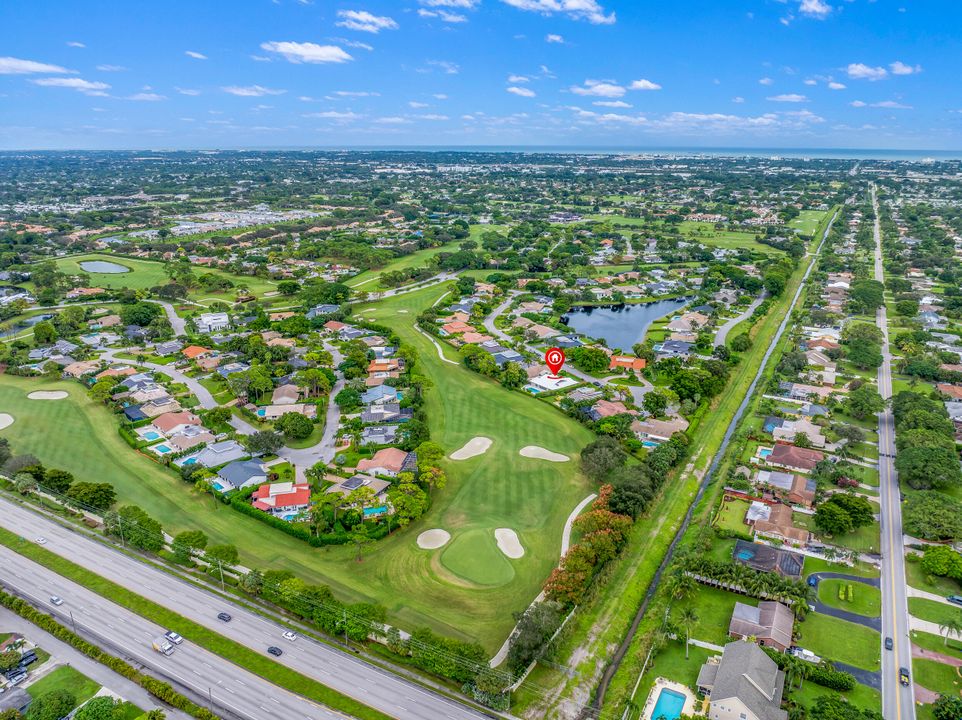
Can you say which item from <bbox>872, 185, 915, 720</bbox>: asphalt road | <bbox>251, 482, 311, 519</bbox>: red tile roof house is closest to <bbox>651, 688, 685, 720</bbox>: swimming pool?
<bbox>872, 185, 915, 720</bbox>: asphalt road

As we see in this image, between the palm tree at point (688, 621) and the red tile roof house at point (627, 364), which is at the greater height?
the red tile roof house at point (627, 364)

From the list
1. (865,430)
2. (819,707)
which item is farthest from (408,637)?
(865,430)

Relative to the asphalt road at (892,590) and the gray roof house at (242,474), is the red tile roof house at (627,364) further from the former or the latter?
the gray roof house at (242,474)

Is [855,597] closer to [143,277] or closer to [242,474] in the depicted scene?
[242,474]

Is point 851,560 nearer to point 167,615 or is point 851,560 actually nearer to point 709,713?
point 709,713

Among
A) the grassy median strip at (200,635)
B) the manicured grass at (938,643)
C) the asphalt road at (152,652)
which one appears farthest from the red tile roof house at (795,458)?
the asphalt road at (152,652)

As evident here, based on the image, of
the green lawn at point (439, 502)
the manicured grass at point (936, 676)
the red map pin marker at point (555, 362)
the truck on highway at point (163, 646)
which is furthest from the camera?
the red map pin marker at point (555, 362)

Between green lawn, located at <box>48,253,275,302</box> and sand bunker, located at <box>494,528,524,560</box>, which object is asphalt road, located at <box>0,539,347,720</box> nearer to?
sand bunker, located at <box>494,528,524,560</box>
